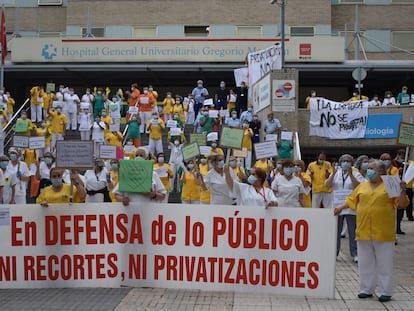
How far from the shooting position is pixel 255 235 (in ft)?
27.9

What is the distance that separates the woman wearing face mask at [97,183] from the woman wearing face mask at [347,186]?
431 centimetres

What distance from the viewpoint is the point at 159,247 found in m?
8.76

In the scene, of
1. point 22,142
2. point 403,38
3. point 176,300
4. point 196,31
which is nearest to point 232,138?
point 176,300

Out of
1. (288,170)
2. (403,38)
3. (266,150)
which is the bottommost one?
(288,170)

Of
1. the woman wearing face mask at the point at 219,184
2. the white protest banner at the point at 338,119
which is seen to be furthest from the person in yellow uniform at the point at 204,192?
the white protest banner at the point at 338,119

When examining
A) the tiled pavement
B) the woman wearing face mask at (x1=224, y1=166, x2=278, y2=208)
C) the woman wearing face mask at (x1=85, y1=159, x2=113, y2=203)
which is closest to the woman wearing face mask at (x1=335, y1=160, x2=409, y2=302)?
the tiled pavement

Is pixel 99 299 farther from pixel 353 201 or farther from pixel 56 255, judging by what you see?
pixel 353 201

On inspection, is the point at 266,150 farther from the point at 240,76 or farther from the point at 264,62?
the point at 240,76

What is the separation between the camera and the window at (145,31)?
1558 inches

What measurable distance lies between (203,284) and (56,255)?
2061 mm

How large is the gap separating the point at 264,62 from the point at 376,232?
665 inches

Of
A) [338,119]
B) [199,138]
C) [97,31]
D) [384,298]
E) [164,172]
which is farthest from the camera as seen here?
[97,31]

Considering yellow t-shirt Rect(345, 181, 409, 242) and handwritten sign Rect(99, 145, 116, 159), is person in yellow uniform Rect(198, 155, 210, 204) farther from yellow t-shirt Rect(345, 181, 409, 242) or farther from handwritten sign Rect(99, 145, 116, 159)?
yellow t-shirt Rect(345, 181, 409, 242)

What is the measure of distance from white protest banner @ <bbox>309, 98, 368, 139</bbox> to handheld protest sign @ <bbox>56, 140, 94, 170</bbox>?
13387mm
